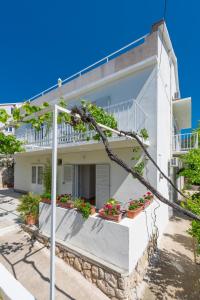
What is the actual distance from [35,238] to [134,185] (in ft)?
16.5

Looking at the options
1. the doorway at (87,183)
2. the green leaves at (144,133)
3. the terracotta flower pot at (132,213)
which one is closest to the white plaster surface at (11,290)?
the terracotta flower pot at (132,213)

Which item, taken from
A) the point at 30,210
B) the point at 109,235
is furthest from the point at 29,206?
the point at 109,235

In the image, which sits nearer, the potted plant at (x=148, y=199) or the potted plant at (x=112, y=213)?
the potted plant at (x=112, y=213)

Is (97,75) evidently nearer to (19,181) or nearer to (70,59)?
(70,59)

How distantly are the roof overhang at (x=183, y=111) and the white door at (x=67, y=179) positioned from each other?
8.52 m

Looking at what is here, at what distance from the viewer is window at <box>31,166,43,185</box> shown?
14.7 meters

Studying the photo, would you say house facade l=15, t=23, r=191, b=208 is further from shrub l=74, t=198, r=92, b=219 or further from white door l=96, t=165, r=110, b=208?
shrub l=74, t=198, r=92, b=219

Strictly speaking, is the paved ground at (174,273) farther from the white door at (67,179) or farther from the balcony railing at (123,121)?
the white door at (67,179)

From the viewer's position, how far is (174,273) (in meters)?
5.79

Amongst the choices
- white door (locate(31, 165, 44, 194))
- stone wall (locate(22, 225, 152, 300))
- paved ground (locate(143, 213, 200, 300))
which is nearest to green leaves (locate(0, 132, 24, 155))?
stone wall (locate(22, 225, 152, 300))

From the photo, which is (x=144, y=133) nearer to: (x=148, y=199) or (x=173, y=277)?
(x=148, y=199)

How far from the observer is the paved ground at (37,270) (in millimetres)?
4750

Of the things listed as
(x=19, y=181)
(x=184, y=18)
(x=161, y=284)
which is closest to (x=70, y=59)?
(x=184, y=18)

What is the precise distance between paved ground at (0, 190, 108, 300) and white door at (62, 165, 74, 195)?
13.8 ft
